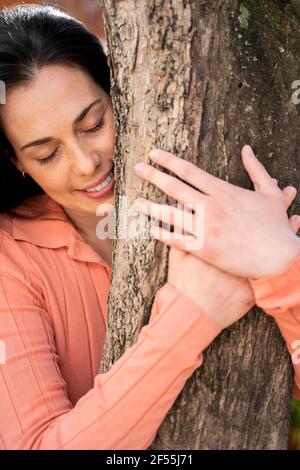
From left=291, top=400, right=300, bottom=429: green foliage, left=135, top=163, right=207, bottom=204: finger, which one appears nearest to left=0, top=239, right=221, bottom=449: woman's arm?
left=135, top=163, right=207, bottom=204: finger

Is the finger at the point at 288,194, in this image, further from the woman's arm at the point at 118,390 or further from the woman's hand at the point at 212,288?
the woman's arm at the point at 118,390

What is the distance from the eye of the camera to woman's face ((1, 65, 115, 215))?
74.3 inches

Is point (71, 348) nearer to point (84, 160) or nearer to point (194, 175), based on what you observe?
point (84, 160)

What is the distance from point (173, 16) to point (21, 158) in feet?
2.42

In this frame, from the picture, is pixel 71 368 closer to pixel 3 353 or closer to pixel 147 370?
pixel 3 353

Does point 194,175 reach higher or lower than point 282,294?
higher

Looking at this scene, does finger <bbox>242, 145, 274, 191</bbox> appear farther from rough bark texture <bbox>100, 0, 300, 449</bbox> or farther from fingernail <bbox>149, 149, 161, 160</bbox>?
fingernail <bbox>149, 149, 161, 160</bbox>

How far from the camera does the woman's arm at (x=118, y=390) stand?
1.56 metres

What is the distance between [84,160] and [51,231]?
363 mm

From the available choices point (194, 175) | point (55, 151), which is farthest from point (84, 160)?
point (194, 175)

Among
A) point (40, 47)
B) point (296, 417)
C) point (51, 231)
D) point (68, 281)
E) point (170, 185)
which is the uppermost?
point (40, 47)

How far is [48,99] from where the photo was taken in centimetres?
189

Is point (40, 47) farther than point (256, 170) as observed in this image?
Yes

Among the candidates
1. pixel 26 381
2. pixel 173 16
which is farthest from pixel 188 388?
pixel 173 16
